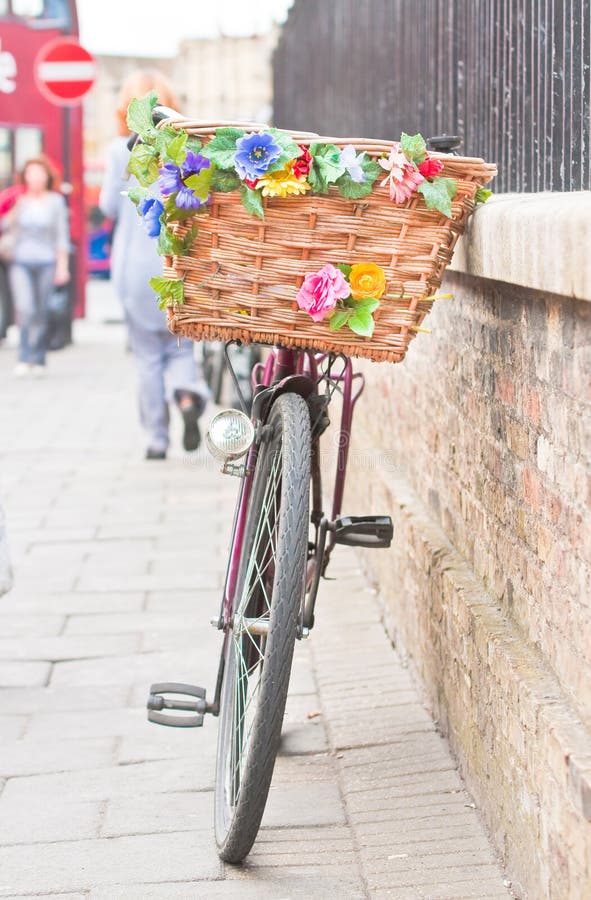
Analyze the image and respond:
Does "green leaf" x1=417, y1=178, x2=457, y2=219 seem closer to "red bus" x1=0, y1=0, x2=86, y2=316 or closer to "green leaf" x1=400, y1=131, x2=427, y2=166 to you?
"green leaf" x1=400, y1=131, x2=427, y2=166

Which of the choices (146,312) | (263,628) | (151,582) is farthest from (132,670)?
(146,312)

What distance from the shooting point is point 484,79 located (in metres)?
4.20

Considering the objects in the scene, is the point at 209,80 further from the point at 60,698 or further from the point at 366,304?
the point at 366,304

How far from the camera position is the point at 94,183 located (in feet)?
123

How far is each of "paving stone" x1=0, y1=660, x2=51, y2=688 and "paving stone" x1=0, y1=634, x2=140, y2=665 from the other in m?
0.06

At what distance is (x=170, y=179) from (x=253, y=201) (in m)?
0.18

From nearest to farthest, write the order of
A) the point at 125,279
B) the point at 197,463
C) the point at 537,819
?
the point at 537,819, the point at 125,279, the point at 197,463

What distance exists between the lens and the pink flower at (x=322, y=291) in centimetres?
306

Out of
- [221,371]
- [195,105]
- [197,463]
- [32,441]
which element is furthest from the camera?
[195,105]

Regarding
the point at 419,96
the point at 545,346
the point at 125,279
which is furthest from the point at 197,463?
the point at 545,346

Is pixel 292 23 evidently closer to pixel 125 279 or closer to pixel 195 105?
pixel 125 279

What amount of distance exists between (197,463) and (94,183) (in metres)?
29.7

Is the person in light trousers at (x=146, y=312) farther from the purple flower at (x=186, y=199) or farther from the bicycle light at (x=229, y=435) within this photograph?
the purple flower at (x=186, y=199)

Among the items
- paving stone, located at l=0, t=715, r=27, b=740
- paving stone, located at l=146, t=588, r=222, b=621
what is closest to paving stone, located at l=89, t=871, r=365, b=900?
paving stone, located at l=0, t=715, r=27, b=740
